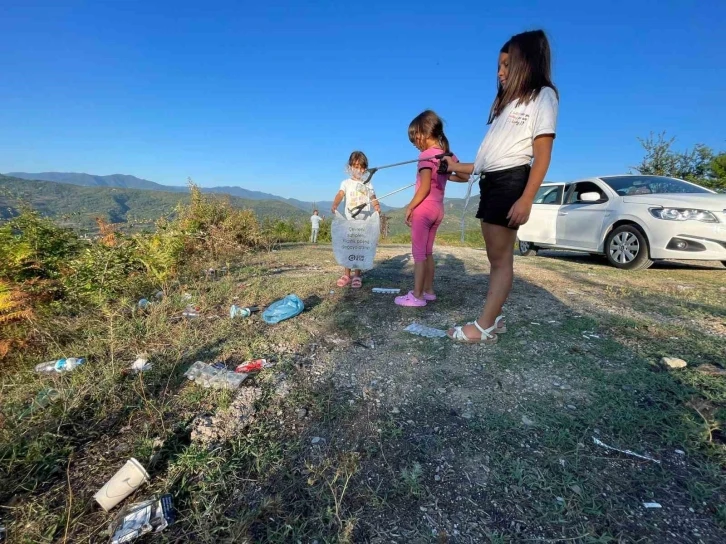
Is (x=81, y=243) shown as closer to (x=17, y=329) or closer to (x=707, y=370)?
(x=17, y=329)

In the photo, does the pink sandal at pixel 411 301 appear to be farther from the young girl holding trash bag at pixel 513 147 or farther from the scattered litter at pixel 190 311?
the scattered litter at pixel 190 311

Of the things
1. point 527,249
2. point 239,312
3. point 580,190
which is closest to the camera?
point 239,312

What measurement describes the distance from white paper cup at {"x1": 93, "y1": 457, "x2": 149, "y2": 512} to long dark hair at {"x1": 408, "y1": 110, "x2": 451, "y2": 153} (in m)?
2.85

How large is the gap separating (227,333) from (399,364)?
1.27 m

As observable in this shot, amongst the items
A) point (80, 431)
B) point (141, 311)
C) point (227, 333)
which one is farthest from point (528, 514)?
point (141, 311)

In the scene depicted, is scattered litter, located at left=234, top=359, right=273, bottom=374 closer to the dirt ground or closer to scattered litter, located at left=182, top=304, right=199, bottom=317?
the dirt ground

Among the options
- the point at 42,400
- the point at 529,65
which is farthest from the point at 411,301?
the point at 42,400

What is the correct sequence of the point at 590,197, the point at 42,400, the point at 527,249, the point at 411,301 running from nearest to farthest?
1. the point at 42,400
2. the point at 411,301
3. the point at 590,197
4. the point at 527,249

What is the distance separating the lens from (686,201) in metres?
4.79

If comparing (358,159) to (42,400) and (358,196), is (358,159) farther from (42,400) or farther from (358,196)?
(42,400)

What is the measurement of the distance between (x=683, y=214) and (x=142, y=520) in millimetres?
6546

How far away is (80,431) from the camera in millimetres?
1477

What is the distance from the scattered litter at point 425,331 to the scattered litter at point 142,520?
5.90ft

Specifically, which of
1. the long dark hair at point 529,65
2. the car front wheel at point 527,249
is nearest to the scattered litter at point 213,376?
the long dark hair at point 529,65
